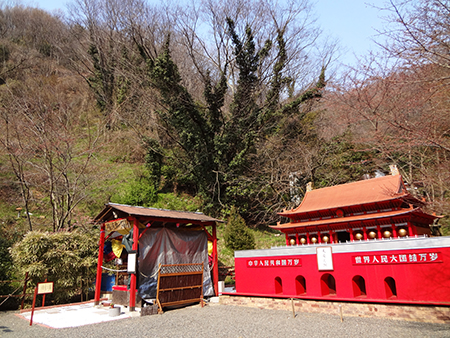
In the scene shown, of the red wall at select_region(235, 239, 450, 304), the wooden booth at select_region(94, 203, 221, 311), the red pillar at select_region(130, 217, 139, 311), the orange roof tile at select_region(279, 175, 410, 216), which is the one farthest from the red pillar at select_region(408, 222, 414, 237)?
the red pillar at select_region(130, 217, 139, 311)

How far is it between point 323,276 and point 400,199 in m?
3.42

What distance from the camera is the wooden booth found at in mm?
8586

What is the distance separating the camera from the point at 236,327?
6793 mm

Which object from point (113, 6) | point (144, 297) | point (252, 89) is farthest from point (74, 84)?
point (144, 297)

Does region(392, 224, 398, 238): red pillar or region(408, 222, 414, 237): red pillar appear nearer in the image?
region(408, 222, 414, 237): red pillar

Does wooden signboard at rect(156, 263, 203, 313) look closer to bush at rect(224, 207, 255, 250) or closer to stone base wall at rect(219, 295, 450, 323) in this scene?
stone base wall at rect(219, 295, 450, 323)

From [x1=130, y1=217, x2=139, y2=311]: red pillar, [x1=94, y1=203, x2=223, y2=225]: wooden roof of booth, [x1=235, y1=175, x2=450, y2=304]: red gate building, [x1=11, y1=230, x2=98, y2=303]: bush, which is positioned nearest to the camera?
[x1=235, y1=175, x2=450, y2=304]: red gate building

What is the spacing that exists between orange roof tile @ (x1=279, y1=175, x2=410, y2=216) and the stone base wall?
3320 millimetres

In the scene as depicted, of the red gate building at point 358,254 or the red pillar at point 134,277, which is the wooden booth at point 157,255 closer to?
the red pillar at point 134,277

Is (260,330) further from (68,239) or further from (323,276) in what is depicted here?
(68,239)

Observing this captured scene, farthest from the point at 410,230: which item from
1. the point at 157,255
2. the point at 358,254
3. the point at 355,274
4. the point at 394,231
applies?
the point at 157,255

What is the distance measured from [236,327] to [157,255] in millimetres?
3636

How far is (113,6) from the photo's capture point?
23.1 m

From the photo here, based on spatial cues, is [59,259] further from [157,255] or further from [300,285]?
[300,285]
